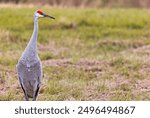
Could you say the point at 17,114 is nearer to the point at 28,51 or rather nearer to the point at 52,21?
the point at 28,51

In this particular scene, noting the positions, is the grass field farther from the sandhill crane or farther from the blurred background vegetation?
the blurred background vegetation

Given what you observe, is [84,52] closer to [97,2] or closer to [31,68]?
[31,68]

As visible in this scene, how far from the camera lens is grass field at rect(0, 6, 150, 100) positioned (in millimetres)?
10906

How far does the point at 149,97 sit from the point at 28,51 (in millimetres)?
2151

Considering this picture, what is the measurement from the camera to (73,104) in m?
9.12

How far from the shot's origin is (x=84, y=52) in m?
15.3

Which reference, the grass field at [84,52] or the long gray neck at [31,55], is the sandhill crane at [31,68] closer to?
the long gray neck at [31,55]

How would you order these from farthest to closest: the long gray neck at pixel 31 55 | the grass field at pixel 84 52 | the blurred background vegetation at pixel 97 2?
the blurred background vegetation at pixel 97 2 → the grass field at pixel 84 52 → the long gray neck at pixel 31 55

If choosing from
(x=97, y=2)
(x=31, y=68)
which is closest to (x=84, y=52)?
(x=31, y=68)

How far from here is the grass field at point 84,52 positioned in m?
10.9

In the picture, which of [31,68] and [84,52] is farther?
[84,52]

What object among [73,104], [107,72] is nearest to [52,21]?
[107,72]

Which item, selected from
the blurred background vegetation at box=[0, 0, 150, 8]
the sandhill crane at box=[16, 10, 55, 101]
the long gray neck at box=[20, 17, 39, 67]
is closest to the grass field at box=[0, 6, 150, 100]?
the sandhill crane at box=[16, 10, 55, 101]

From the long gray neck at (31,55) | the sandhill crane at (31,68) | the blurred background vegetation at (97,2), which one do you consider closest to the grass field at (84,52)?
the sandhill crane at (31,68)
